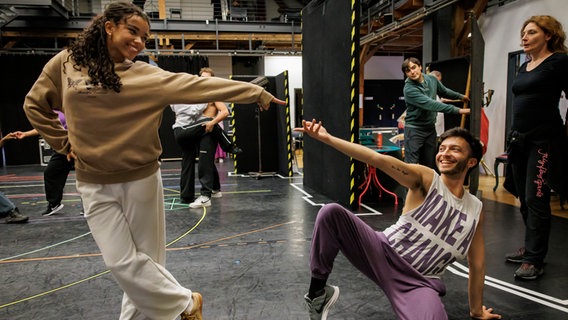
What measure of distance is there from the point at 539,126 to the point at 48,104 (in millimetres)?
3057

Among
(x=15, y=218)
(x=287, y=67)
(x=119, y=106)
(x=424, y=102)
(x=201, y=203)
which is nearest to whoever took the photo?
(x=119, y=106)

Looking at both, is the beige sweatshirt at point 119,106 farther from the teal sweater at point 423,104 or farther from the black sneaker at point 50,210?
the black sneaker at point 50,210

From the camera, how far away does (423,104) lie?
14.2 feet

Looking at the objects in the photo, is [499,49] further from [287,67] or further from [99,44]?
[99,44]

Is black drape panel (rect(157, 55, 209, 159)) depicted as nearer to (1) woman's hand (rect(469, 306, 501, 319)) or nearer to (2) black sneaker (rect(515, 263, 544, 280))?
(2) black sneaker (rect(515, 263, 544, 280))

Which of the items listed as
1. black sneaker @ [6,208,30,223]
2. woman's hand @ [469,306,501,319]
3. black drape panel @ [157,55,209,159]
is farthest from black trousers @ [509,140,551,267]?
black drape panel @ [157,55,209,159]

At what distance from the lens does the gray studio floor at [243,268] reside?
250cm

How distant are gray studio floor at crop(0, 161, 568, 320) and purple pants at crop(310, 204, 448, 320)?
0.51 m

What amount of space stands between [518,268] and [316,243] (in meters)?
1.95

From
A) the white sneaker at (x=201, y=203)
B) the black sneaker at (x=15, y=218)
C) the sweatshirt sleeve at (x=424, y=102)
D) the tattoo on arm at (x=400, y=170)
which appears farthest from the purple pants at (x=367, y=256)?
the black sneaker at (x=15, y=218)

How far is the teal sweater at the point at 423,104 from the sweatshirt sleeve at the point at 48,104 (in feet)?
11.5

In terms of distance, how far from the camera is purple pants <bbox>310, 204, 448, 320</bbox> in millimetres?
1937

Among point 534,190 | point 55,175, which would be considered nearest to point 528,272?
point 534,190

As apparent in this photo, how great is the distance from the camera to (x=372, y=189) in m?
5.59
